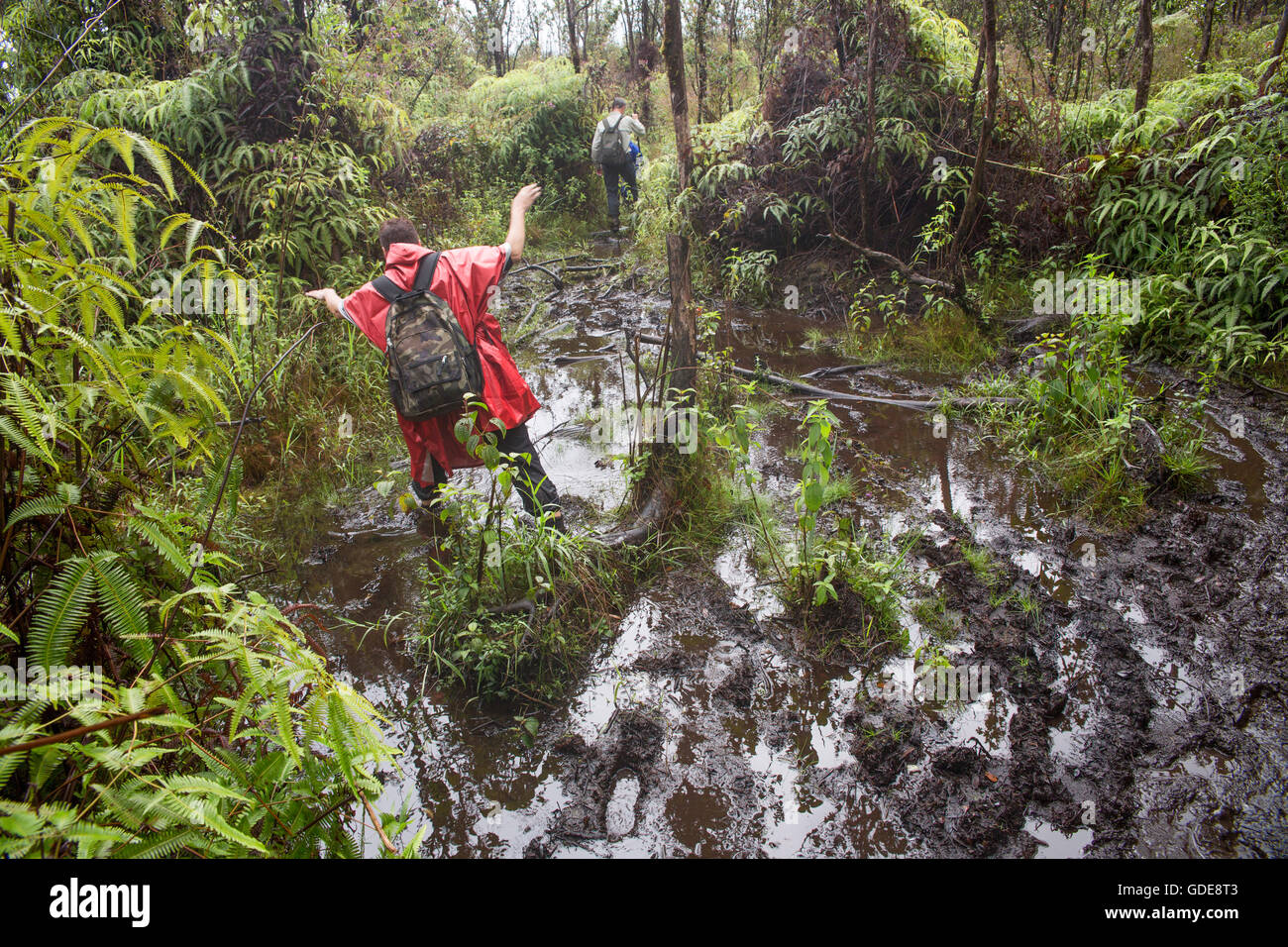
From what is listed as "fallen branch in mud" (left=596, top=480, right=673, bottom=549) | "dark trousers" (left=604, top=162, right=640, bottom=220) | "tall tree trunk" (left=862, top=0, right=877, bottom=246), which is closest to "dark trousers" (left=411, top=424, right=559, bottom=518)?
"fallen branch in mud" (left=596, top=480, right=673, bottom=549)

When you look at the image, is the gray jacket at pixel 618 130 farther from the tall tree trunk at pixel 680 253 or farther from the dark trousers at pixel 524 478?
the dark trousers at pixel 524 478

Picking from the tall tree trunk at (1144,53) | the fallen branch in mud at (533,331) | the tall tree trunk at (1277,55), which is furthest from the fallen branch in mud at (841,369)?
the tall tree trunk at (1277,55)

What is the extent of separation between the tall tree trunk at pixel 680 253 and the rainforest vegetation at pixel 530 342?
0.03m

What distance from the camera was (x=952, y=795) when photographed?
2586mm

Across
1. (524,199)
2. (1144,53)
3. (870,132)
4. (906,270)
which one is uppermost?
(1144,53)

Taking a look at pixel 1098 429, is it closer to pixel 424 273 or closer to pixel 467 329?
pixel 467 329

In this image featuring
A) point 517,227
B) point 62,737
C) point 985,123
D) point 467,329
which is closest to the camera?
point 62,737

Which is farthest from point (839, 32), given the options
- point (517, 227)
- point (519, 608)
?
point (519, 608)

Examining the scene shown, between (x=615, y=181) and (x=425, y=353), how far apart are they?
26.4ft

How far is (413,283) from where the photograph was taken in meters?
3.58

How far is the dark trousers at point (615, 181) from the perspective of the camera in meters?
10.3

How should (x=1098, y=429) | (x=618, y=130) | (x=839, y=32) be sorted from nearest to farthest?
(x=1098, y=429), (x=839, y=32), (x=618, y=130)

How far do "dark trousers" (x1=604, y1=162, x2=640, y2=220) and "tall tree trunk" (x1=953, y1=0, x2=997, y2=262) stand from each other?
513 cm

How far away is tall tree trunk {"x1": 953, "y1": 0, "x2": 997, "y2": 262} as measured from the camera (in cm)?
581
